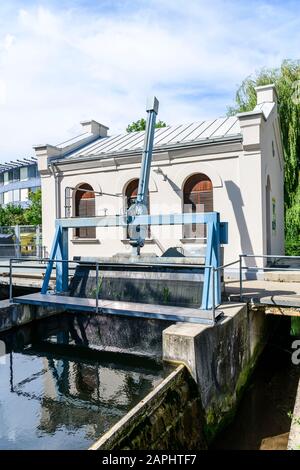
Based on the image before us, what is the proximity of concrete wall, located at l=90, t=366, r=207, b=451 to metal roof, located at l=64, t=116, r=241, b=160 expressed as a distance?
784cm

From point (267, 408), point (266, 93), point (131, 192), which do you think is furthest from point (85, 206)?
point (267, 408)

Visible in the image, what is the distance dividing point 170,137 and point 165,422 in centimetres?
1045

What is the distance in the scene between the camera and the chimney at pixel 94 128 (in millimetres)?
16219

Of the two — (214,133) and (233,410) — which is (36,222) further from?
(233,410)

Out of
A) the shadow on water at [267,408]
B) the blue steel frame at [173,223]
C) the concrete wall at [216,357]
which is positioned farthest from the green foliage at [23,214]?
the concrete wall at [216,357]

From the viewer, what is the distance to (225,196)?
36.3ft

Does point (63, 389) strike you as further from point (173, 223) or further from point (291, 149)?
point (291, 149)

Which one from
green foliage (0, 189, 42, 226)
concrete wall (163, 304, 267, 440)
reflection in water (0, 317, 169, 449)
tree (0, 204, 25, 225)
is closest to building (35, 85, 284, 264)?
concrete wall (163, 304, 267, 440)

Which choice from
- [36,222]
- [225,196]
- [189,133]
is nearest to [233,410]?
[225,196]

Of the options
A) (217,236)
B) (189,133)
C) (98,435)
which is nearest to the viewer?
(98,435)

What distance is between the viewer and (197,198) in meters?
11.7

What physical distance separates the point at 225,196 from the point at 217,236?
162 inches

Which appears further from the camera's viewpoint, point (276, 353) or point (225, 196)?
point (225, 196)
